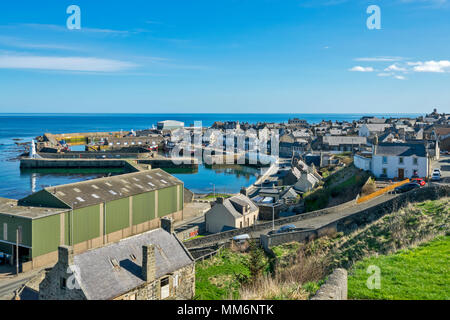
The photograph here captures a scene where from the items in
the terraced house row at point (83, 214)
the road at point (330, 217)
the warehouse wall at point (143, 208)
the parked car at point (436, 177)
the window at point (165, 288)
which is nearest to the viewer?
the window at point (165, 288)

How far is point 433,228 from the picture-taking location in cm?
2000

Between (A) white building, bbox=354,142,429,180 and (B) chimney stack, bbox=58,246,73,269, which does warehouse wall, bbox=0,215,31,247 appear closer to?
(B) chimney stack, bbox=58,246,73,269

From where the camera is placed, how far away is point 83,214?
3341 cm

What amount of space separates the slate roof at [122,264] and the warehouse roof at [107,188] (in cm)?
1521

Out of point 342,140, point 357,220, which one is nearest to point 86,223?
point 357,220

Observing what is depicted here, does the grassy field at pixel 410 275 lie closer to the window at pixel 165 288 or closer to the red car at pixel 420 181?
the window at pixel 165 288

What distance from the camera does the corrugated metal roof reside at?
111ft

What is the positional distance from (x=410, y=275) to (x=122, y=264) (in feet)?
40.5

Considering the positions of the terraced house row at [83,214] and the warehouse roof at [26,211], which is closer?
the terraced house row at [83,214]

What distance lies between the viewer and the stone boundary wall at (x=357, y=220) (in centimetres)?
2833

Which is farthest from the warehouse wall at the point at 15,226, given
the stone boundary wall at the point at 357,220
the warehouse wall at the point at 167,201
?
the stone boundary wall at the point at 357,220

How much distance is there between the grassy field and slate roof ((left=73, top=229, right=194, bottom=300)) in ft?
31.3
